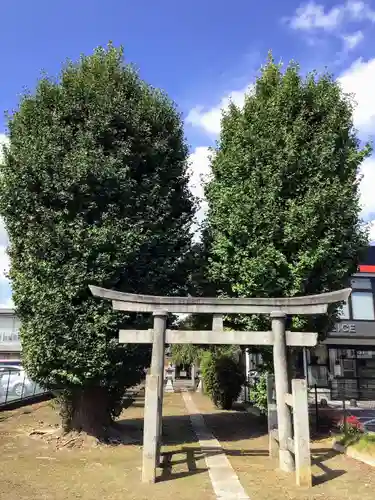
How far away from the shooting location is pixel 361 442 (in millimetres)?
9289

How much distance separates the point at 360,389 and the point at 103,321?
58.2ft

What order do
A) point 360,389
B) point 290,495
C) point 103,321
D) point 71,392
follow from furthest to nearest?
1. point 360,389
2. point 71,392
3. point 103,321
4. point 290,495

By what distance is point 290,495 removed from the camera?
705 cm

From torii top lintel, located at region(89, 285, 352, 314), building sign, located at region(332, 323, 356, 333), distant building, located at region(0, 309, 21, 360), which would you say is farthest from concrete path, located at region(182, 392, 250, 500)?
distant building, located at region(0, 309, 21, 360)

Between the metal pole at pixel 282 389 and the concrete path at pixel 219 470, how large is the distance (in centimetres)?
101

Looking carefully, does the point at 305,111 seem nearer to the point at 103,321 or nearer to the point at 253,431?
the point at 103,321

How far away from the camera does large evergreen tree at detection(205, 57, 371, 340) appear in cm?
1093

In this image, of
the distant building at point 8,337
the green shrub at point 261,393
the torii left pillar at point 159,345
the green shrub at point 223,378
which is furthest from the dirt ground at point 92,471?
the distant building at point 8,337

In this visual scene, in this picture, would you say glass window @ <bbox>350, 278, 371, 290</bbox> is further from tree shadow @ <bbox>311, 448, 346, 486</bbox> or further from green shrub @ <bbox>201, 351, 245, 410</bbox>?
tree shadow @ <bbox>311, 448, 346, 486</bbox>

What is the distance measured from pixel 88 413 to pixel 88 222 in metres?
4.49

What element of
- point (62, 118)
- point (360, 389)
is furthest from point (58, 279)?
point (360, 389)

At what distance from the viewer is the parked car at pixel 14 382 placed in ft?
56.5

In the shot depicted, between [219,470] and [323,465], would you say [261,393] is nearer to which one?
[323,465]

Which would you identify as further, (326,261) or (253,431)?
(253,431)
